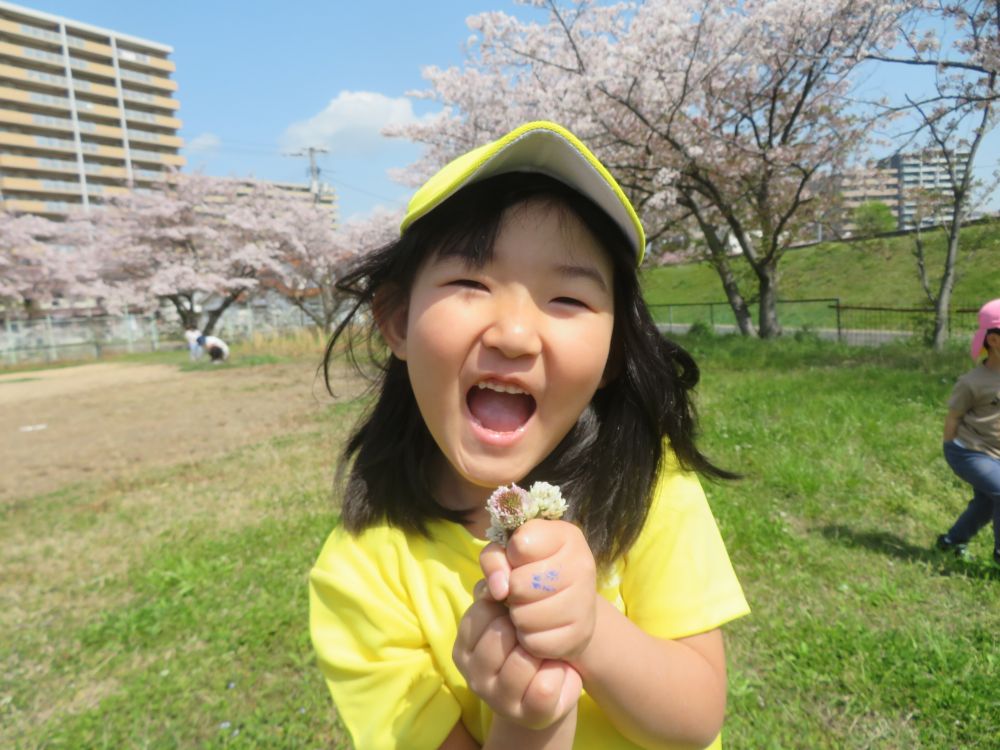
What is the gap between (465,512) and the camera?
1.21 m

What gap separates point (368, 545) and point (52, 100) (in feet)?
214

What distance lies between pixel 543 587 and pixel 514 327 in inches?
14.5

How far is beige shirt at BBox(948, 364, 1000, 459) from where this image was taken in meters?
3.34

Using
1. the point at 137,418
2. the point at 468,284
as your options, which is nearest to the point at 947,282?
the point at 468,284

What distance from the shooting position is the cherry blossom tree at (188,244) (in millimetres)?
25594

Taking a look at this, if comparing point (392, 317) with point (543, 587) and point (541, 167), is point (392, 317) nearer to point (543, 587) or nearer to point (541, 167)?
point (541, 167)

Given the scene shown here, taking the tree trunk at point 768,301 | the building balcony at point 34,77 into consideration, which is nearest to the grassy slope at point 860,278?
the tree trunk at point 768,301

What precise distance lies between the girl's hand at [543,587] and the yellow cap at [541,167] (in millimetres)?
546

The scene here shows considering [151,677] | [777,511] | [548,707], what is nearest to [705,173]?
[777,511]

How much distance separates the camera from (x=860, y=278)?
2559 cm

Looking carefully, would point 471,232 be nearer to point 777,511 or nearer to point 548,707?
point 548,707

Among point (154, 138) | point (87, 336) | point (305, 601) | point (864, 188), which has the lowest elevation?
point (87, 336)

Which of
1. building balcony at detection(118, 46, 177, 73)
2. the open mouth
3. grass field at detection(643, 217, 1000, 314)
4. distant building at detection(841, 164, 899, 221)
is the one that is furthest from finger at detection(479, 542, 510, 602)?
building balcony at detection(118, 46, 177, 73)

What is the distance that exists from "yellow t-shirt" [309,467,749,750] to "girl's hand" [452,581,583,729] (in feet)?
1.05
